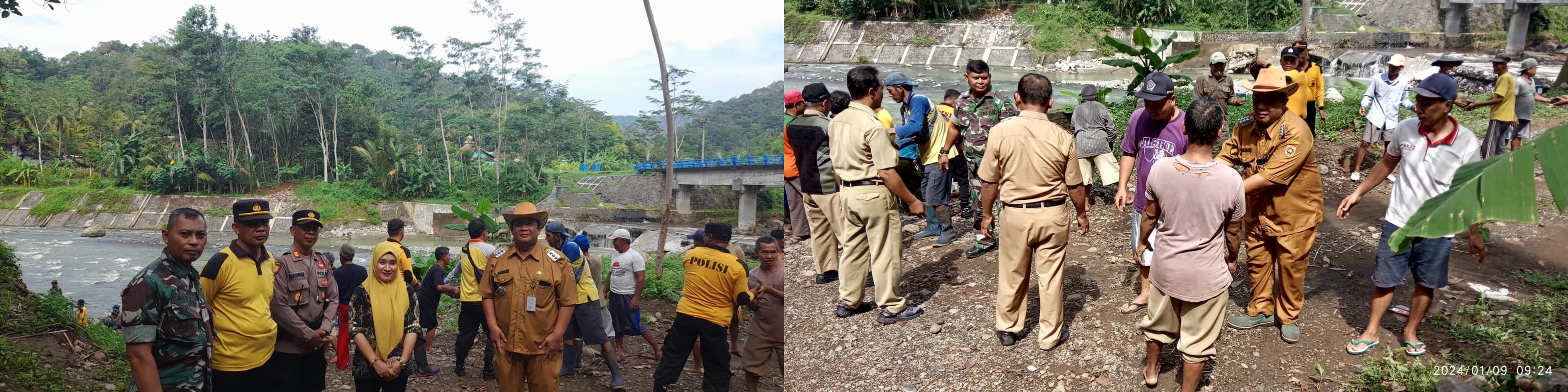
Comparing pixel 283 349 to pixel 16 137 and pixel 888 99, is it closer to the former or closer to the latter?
pixel 16 137

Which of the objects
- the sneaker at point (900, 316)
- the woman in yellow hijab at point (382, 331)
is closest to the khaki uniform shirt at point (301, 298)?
the woman in yellow hijab at point (382, 331)

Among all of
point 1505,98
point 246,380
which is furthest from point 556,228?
point 1505,98

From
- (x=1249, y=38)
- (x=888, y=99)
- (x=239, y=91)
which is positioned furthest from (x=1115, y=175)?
(x=1249, y=38)

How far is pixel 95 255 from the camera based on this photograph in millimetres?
3795

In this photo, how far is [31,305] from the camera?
3979 mm

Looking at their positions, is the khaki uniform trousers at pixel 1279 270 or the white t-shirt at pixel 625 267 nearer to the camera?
the khaki uniform trousers at pixel 1279 270

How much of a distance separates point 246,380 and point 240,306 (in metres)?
0.34

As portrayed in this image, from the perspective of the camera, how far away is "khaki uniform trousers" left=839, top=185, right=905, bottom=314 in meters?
4.59

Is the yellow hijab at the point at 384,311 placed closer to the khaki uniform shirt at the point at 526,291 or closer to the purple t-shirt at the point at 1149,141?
the khaki uniform shirt at the point at 526,291

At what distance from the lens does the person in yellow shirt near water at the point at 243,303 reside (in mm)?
3523

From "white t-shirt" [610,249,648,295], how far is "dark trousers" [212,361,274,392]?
153 cm

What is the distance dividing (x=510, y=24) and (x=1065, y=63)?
23.0m

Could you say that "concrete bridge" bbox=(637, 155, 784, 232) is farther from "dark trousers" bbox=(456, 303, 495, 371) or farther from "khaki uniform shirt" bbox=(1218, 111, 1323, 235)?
"khaki uniform shirt" bbox=(1218, 111, 1323, 235)

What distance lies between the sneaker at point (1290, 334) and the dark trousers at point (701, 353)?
264 cm
